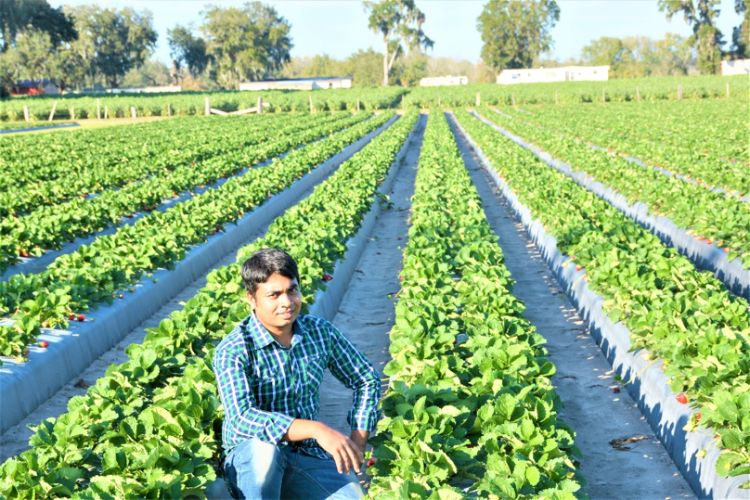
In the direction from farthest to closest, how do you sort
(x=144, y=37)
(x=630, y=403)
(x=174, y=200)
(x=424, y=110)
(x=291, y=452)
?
1. (x=144, y=37)
2. (x=424, y=110)
3. (x=174, y=200)
4. (x=630, y=403)
5. (x=291, y=452)

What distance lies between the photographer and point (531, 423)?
4.37 meters

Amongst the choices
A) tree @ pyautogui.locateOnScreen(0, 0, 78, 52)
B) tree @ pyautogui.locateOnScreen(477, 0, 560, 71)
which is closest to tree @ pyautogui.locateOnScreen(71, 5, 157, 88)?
tree @ pyautogui.locateOnScreen(0, 0, 78, 52)

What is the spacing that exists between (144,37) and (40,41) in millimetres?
13884

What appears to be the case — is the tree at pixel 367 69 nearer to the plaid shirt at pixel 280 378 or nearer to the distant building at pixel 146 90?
the distant building at pixel 146 90

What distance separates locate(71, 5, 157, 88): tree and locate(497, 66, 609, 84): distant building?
164ft

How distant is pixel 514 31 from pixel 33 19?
61.5m

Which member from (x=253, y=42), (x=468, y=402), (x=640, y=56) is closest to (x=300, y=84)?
(x=253, y=42)

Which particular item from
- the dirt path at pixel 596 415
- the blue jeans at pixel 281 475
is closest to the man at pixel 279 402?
the blue jeans at pixel 281 475

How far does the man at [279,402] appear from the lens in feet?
12.6

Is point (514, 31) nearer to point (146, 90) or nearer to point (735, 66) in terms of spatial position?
point (735, 66)

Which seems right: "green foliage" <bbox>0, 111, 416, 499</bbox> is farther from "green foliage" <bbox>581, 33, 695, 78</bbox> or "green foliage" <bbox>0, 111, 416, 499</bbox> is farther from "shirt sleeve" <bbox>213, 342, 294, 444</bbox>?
"green foliage" <bbox>581, 33, 695, 78</bbox>

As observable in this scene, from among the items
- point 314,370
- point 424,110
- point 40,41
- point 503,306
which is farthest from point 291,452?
point 40,41

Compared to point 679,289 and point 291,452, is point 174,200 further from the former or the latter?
point 291,452

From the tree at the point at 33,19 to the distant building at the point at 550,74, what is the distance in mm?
52276
